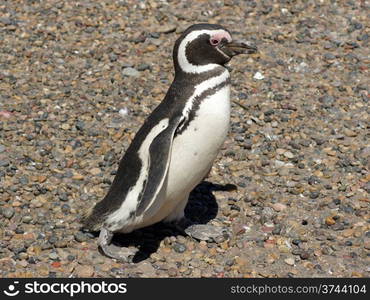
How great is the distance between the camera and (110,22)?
9.20 meters

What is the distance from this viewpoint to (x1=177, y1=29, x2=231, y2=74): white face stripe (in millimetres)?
5426

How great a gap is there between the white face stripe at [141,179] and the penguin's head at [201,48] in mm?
434

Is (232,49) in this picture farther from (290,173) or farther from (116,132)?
(116,132)

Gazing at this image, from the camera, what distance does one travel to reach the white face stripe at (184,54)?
5426 millimetres

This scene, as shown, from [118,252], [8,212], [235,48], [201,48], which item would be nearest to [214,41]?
[201,48]

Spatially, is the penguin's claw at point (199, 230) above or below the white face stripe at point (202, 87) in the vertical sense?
below

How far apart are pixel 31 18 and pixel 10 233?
4.06m

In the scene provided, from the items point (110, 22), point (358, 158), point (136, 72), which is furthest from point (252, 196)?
point (110, 22)

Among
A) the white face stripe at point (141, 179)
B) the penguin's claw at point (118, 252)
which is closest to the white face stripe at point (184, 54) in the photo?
the white face stripe at point (141, 179)

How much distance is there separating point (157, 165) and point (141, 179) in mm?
278

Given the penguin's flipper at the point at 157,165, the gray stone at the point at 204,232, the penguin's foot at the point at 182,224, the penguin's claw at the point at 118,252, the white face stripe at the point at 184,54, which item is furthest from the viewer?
the penguin's foot at the point at 182,224

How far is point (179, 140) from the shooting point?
5352mm

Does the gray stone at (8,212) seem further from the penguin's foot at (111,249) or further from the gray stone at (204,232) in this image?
the gray stone at (204,232)

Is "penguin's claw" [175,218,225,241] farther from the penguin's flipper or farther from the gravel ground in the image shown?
the penguin's flipper
